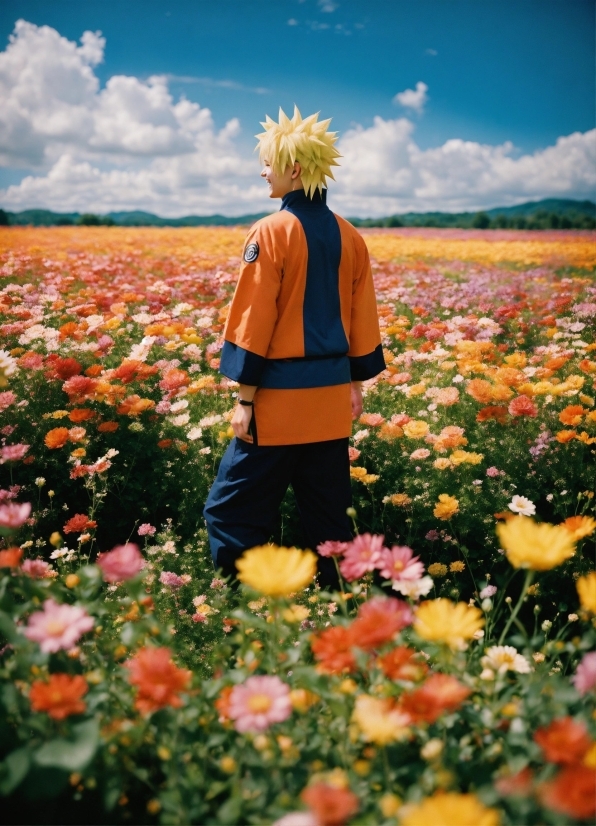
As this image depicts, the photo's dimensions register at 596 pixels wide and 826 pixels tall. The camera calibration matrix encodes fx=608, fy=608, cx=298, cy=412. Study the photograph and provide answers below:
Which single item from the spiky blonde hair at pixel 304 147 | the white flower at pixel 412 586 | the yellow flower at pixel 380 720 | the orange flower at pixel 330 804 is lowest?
the yellow flower at pixel 380 720

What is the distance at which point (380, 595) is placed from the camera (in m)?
1.12

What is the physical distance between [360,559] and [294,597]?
969 millimetres

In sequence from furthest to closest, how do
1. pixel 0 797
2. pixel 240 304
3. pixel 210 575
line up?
1. pixel 210 575
2. pixel 240 304
3. pixel 0 797

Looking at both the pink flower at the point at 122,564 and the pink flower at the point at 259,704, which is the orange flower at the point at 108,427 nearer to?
the pink flower at the point at 122,564

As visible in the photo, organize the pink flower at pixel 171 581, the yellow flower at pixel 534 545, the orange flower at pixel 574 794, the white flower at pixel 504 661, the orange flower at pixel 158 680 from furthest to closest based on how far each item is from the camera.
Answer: the pink flower at pixel 171 581 < the white flower at pixel 504 661 < the yellow flower at pixel 534 545 < the orange flower at pixel 158 680 < the orange flower at pixel 574 794

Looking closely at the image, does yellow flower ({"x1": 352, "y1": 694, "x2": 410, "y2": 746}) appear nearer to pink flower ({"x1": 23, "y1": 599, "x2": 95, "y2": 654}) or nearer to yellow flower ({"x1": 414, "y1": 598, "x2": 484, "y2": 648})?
yellow flower ({"x1": 414, "y1": 598, "x2": 484, "y2": 648})

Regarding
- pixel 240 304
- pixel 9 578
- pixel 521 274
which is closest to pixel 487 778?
pixel 9 578

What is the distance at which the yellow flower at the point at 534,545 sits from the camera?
0.98 metres

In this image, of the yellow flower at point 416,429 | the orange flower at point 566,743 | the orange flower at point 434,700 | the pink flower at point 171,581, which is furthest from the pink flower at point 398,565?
the yellow flower at point 416,429

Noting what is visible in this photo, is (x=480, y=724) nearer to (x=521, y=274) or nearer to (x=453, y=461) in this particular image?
(x=453, y=461)

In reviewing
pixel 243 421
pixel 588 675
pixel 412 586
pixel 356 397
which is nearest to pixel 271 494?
pixel 243 421

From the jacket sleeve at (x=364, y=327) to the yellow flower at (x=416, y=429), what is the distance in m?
0.47

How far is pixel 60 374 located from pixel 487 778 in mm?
2461

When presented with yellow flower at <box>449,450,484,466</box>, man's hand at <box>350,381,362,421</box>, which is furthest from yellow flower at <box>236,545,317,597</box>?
yellow flower at <box>449,450,484,466</box>
